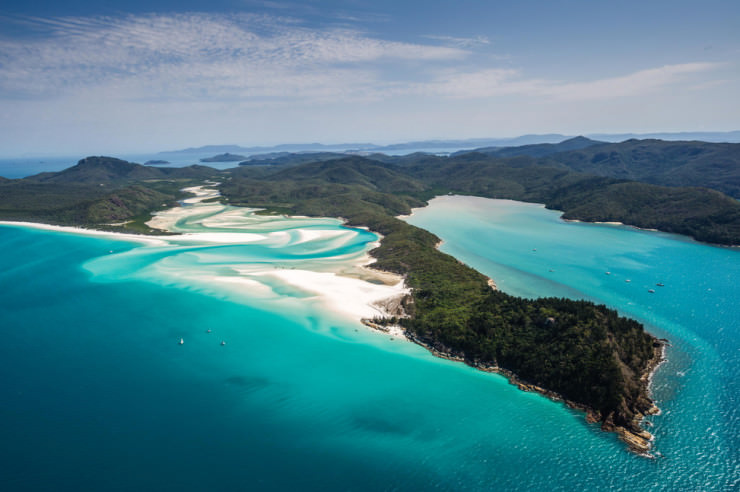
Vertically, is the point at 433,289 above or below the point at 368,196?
below

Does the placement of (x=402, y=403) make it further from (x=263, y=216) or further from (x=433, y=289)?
(x=263, y=216)

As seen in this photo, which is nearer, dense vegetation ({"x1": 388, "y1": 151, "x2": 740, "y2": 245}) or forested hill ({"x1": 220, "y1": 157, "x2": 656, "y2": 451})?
forested hill ({"x1": 220, "y1": 157, "x2": 656, "y2": 451})

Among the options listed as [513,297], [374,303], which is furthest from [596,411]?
[374,303]

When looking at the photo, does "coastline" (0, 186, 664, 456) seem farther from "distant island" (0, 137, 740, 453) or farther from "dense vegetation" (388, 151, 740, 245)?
"dense vegetation" (388, 151, 740, 245)

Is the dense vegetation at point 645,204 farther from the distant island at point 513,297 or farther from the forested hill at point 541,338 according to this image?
the forested hill at point 541,338

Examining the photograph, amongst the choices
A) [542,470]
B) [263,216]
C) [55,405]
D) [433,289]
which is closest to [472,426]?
[542,470]

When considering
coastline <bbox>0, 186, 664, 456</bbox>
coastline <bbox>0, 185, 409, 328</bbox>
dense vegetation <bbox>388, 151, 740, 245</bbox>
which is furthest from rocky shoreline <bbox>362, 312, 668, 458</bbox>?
dense vegetation <bbox>388, 151, 740, 245</bbox>

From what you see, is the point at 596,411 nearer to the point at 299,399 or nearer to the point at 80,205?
the point at 299,399
